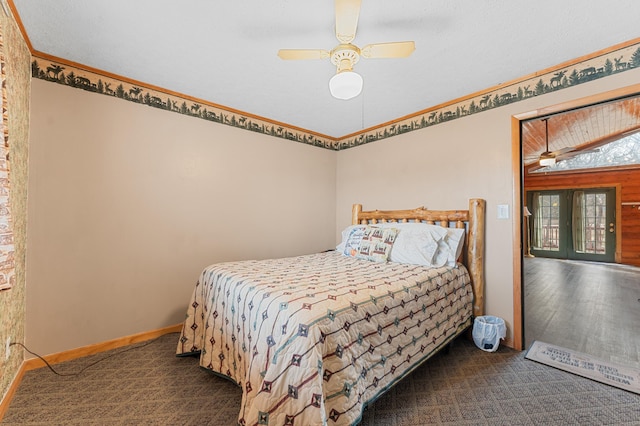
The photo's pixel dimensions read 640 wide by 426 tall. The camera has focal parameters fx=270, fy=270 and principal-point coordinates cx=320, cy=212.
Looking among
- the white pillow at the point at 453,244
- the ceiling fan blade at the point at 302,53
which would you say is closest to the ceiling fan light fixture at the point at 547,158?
the white pillow at the point at 453,244

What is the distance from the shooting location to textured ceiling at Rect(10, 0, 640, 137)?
1606 mm

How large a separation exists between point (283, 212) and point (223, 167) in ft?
3.11

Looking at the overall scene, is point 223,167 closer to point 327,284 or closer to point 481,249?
point 327,284

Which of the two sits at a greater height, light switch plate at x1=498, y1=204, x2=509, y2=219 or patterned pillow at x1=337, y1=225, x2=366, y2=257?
light switch plate at x1=498, y1=204, x2=509, y2=219

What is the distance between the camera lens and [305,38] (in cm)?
187

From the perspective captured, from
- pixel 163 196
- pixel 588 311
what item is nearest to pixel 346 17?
pixel 163 196

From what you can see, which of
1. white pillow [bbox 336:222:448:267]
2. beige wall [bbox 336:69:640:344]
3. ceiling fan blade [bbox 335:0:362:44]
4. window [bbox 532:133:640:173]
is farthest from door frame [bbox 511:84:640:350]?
window [bbox 532:133:640:173]

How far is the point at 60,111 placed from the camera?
2.17 m

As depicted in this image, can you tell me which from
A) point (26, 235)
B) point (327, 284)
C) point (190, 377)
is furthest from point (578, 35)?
point (26, 235)

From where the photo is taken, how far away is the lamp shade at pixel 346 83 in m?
1.60

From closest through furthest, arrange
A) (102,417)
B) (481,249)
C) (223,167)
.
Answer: (102,417) → (481,249) → (223,167)

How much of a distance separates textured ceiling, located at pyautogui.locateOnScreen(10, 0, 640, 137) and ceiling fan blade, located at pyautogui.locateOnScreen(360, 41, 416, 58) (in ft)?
0.75

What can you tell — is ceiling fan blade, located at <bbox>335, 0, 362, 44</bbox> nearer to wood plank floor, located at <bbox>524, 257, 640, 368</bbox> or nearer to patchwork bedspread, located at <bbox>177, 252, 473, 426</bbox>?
patchwork bedspread, located at <bbox>177, 252, 473, 426</bbox>

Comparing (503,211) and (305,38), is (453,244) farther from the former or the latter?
(305,38)
